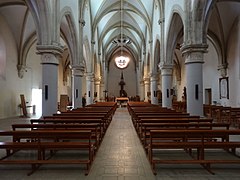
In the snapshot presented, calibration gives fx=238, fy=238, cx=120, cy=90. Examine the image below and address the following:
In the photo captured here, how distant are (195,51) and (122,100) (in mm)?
22023

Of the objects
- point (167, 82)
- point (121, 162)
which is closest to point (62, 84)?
point (167, 82)

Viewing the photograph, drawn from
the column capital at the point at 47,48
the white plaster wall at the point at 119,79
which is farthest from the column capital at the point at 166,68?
the white plaster wall at the point at 119,79

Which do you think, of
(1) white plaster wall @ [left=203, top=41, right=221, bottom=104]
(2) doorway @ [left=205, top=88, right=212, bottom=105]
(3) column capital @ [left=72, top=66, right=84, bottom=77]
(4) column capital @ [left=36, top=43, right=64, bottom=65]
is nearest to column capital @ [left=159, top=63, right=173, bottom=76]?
(1) white plaster wall @ [left=203, top=41, right=221, bottom=104]

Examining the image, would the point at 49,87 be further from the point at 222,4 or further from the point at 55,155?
the point at 222,4

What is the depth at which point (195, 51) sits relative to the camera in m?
10.3

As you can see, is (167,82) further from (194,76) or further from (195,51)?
(195,51)

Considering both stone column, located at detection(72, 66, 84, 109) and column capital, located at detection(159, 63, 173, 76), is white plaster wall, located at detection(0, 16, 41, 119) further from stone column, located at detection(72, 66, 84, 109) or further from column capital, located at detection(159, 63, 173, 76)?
column capital, located at detection(159, 63, 173, 76)

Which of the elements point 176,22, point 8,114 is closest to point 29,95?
point 8,114

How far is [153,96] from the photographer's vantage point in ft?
75.2

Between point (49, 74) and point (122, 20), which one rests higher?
point (122, 20)

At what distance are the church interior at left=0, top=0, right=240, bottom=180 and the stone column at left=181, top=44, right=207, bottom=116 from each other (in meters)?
0.04

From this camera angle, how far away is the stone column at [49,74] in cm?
1003

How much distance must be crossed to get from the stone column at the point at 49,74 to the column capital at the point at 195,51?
555 cm

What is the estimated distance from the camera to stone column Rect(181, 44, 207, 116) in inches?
406
